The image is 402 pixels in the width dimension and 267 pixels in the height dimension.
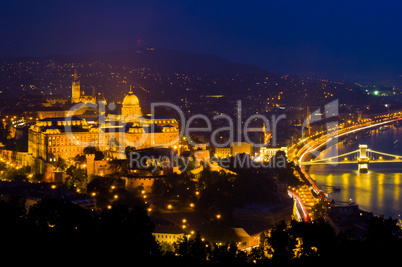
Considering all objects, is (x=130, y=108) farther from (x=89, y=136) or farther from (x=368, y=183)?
(x=368, y=183)

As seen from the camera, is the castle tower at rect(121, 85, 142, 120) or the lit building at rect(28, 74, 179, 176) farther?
the castle tower at rect(121, 85, 142, 120)

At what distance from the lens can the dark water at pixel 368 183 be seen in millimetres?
14656

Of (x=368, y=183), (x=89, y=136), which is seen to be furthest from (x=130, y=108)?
(x=368, y=183)

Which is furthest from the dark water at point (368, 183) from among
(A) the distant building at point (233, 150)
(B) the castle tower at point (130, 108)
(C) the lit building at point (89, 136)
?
(B) the castle tower at point (130, 108)

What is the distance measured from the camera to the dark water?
14656 mm

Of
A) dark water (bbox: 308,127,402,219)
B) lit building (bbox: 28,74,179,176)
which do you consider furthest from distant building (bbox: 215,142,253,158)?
dark water (bbox: 308,127,402,219)

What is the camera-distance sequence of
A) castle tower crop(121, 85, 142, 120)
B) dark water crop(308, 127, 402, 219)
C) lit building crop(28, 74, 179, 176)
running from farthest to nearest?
castle tower crop(121, 85, 142, 120) < dark water crop(308, 127, 402, 219) < lit building crop(28, 74, 179, 176)

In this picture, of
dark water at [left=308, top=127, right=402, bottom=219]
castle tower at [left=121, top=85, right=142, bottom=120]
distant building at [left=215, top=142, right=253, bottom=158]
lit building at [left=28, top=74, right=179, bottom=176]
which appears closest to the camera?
lit building at [left=28, top=74, right=179, bottom=176]

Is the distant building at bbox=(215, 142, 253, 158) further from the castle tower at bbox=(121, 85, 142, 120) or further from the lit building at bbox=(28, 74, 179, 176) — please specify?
the castle tower at bbox=(121, 85, 142, 120)

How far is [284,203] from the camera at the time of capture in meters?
12.4

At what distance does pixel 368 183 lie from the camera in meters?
17.7

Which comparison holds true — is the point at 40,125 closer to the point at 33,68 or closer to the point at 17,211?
the point at 17,211

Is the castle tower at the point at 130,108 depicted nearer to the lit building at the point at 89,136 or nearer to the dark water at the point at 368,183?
the lit building at the point at 89,136

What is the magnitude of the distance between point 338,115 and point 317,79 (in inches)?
687
